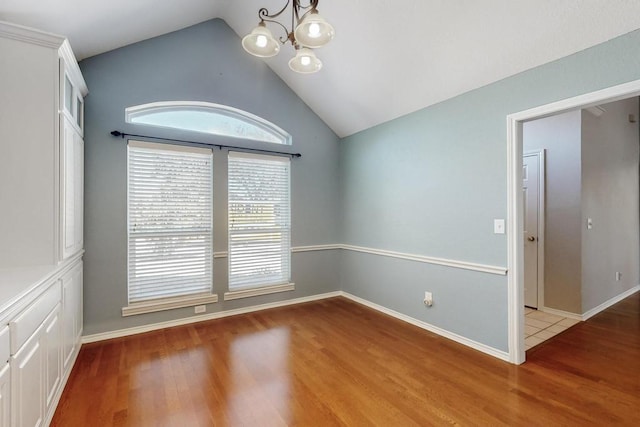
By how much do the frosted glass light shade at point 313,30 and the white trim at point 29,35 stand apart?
1.60m

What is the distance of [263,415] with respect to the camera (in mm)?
1856

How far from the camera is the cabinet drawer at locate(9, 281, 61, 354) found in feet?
4.23

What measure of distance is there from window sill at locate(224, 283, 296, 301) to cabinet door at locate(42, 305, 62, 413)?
1.75 meters

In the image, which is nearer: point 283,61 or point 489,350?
point 489,350

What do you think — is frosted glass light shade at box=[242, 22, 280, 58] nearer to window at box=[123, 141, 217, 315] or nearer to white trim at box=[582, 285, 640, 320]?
window at box=[123, 141, 217, 315]

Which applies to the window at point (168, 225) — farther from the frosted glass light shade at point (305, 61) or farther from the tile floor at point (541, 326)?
the tile floor at point (541, 326)

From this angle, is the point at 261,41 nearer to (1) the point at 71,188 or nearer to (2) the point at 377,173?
(1) the point at 71,188

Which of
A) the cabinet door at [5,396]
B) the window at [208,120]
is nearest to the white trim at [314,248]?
the window at [208,120]

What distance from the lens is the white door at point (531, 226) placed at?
12.5 ft

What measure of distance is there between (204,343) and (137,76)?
2.86 metres

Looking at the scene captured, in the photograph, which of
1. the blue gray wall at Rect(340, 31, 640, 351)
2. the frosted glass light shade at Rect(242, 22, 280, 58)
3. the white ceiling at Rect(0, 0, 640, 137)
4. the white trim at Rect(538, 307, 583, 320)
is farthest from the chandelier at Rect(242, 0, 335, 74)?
the white trim at Rect(538, 307, 583, 320)

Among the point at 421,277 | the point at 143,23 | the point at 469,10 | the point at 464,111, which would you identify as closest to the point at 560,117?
the point at 464,111

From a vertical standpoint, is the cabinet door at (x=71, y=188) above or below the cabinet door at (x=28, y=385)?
above

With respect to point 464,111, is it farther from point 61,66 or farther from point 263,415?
point 61,66
